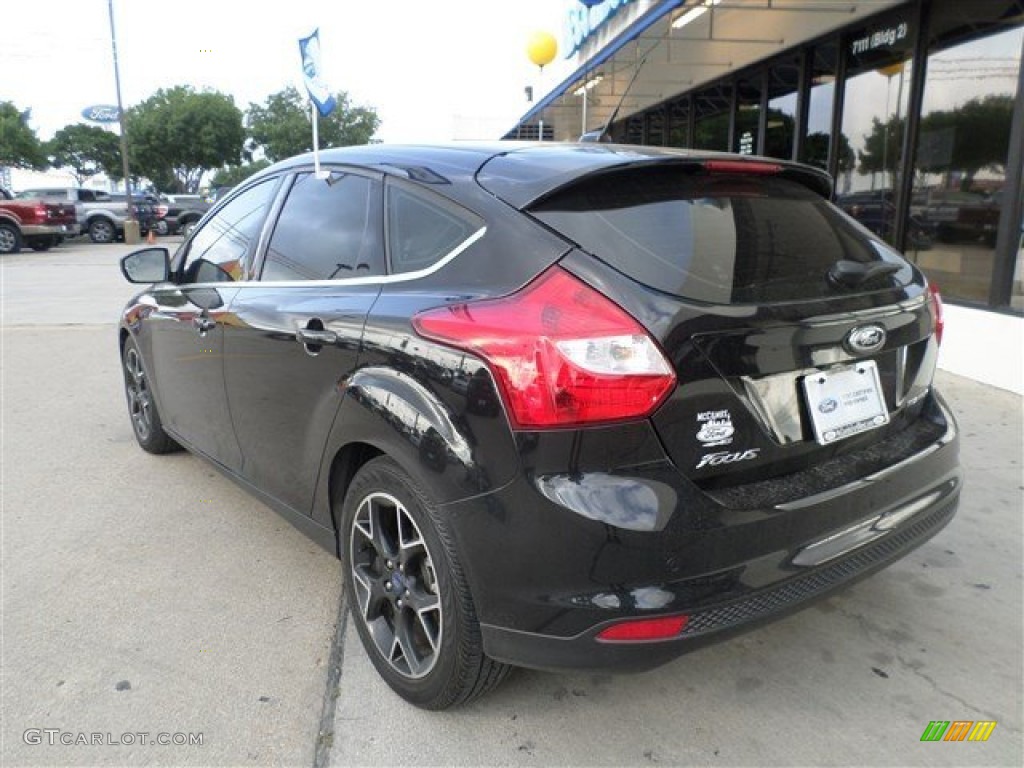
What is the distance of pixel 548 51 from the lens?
1528 cm

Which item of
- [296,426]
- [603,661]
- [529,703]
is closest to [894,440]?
[603,661]

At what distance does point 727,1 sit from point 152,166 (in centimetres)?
4916

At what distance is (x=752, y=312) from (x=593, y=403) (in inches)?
19.9

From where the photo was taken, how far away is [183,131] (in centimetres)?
4834

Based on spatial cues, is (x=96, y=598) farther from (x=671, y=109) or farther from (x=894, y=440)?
(x=671, y=109)

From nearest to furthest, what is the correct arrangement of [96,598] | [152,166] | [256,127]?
[96,598], [152,166], [256,127]

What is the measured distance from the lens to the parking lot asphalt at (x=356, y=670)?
2295mm

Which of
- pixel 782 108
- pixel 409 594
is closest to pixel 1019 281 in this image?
pixel 782 108

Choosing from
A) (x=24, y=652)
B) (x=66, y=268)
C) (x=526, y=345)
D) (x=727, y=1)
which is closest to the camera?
(x=526, y=345)

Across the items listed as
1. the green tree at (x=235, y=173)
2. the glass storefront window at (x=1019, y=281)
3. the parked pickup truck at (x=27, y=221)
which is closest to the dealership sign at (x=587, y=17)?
the glass storefront window at (x=1019, y=281)

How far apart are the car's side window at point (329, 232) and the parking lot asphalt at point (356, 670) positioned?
1.28 metres

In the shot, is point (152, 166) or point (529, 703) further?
point (152, 166)

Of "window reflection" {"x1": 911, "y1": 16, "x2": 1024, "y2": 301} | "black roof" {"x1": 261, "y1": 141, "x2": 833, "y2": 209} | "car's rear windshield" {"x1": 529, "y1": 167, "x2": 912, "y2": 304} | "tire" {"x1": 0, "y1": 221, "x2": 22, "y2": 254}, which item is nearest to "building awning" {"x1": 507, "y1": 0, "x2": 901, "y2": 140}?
"window reflection" {"x1": 911, "y1": 16, "x2": 1024, "y2": 301}

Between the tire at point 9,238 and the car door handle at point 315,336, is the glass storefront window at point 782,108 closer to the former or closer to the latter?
the car door handle at point 315,336
